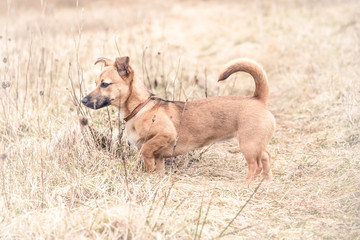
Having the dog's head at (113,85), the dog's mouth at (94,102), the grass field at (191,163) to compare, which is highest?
the dog's head at (113,85)

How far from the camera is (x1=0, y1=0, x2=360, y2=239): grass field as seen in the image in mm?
4129

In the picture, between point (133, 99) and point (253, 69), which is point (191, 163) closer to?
point (133, 99)

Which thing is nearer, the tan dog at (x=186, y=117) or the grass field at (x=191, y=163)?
the grass field at (x=191, y=163)

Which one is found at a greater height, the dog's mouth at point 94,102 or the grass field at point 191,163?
the dog's mouth at point 94,102

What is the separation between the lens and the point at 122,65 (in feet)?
17.3

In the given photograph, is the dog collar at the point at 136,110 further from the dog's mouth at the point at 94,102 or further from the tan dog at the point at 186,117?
the dog's mouth at the point at 94,102

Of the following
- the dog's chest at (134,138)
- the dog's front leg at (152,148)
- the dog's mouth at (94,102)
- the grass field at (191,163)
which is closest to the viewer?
the grass field at (191,163)

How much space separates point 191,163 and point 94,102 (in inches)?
62.6

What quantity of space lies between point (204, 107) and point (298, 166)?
1323mm

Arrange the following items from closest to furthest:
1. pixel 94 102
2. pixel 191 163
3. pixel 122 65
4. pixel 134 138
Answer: pixel 94 102, pixel 122 65, pixel 134 138, pixel 191 163

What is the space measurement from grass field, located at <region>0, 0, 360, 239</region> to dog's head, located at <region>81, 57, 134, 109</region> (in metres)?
0.31

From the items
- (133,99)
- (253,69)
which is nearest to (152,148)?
(133,99)

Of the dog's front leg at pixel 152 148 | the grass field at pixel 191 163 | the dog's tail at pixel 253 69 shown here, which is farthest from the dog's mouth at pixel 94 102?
the dog's tail at pixel 253 69

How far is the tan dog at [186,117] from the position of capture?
17.1 ft
